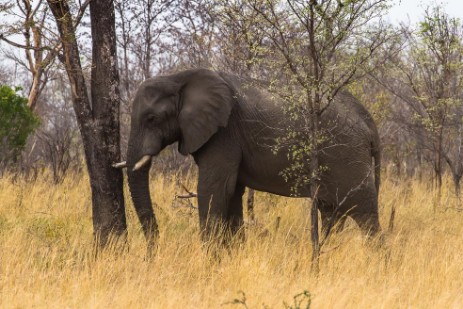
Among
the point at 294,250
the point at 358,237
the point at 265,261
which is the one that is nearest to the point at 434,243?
the point at 358,237

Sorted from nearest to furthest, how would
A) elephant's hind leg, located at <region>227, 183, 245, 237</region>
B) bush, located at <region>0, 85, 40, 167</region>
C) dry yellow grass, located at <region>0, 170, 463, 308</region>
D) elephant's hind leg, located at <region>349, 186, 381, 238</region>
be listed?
dry yellow grass, located at <region>0, 170, 463, 308</region>, elephant's hind leg, located at <region>349, 186, 381, 238</region>, elephant's hind leg, located at <region>227, 183, 245, 237</region>, bush, located at <region>0, 85, 40, 167</region>

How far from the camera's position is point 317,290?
5.95 m

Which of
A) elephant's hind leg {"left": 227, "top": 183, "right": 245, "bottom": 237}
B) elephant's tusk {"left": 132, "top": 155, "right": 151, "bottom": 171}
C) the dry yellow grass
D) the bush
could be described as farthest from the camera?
the bush

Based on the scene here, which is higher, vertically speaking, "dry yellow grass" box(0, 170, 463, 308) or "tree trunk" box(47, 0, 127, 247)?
"tree trunk" box(47, 0, 127, 247)

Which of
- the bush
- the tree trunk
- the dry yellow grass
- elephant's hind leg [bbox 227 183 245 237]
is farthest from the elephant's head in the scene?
the bush

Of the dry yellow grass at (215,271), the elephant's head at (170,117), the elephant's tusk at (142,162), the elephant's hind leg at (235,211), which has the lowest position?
the dry yellow grass at (215,271)

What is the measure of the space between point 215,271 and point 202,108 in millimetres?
1860

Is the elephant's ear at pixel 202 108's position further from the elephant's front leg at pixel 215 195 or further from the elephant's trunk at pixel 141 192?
the elephant's trunk at pixel 141 192

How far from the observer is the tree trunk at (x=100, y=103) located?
753cm

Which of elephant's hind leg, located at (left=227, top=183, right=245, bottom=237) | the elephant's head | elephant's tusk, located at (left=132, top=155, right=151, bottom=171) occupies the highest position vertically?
the elephant's head

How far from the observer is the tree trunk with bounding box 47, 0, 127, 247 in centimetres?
753

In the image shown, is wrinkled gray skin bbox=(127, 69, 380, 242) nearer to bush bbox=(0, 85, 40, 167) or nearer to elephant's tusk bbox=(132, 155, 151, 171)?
elephant's tusk bbox=(132, 155, 151, 171)

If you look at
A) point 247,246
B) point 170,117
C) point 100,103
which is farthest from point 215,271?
point 100,103

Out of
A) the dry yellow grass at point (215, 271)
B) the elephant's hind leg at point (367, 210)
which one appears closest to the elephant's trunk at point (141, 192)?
the dry yellow grass at point (215, 271)
